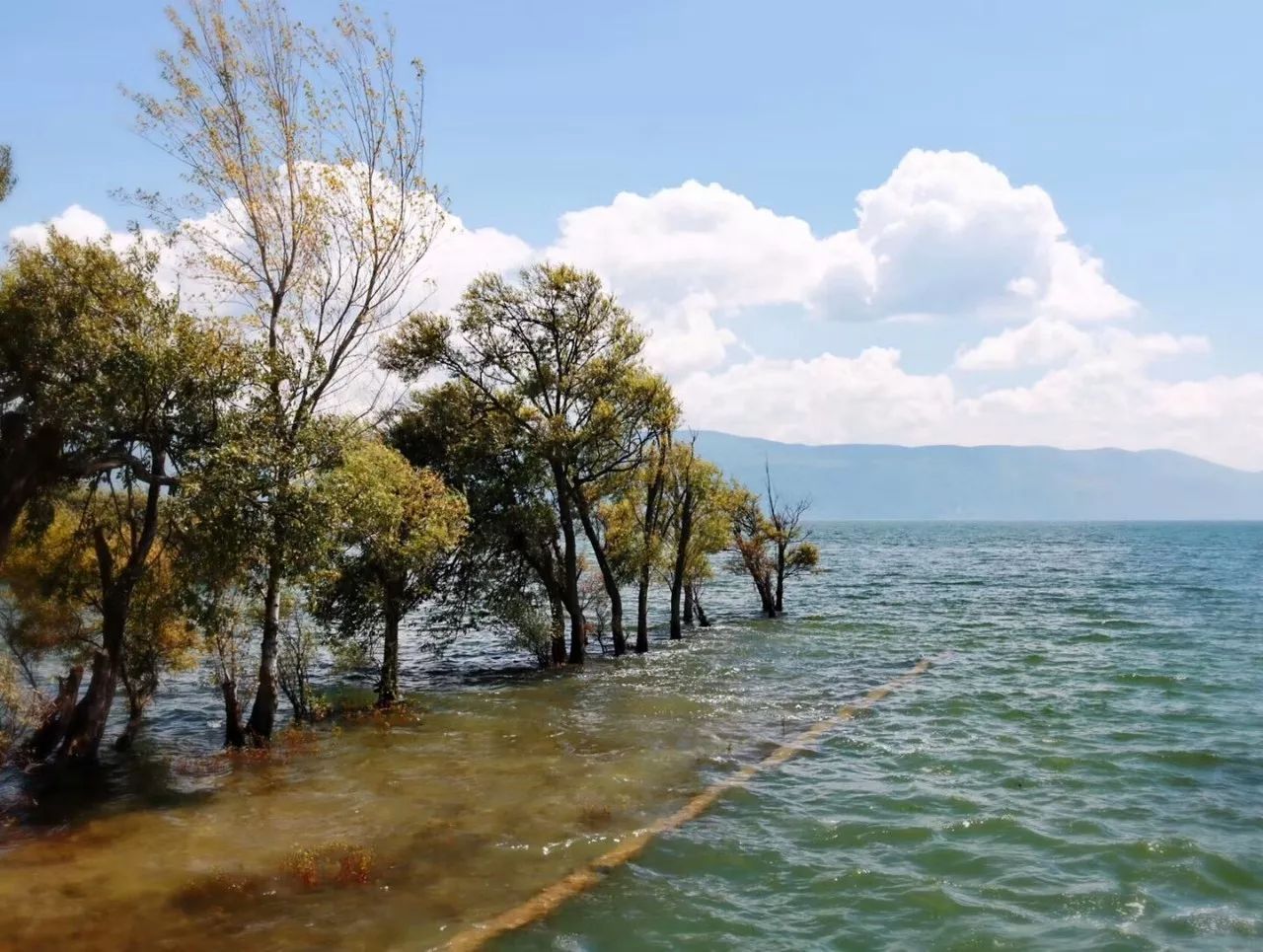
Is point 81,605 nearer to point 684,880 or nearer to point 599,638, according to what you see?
point 684,880

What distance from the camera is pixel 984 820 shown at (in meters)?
17.9

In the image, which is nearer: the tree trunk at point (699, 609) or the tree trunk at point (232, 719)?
the tree trunk at point (232, 719)

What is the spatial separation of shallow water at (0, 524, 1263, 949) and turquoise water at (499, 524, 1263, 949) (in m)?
0.07

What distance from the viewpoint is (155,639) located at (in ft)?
77.6

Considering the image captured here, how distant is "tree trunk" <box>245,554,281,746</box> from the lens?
22.6m

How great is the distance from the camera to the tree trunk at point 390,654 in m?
28.9

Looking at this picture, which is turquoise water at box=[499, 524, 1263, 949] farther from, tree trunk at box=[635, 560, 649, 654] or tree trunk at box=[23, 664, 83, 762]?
tree trunk at box=[23, 664, 83, 762]

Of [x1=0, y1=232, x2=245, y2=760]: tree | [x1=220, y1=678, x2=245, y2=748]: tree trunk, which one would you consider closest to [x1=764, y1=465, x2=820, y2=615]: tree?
[x1=220, y1=678, x2=245, y2=748]: tree trunk

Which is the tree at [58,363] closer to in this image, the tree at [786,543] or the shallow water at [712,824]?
the shallow water at [712,824]

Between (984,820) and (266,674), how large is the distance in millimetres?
19307

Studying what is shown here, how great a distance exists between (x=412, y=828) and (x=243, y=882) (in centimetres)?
364

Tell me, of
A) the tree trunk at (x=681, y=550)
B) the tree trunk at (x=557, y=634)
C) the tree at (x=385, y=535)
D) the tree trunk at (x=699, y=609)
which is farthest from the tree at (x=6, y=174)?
the tree trunk at (x=699, y=609)

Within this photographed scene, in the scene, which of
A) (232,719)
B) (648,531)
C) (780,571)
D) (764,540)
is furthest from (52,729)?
(780,571)

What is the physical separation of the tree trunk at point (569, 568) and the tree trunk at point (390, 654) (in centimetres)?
1053
